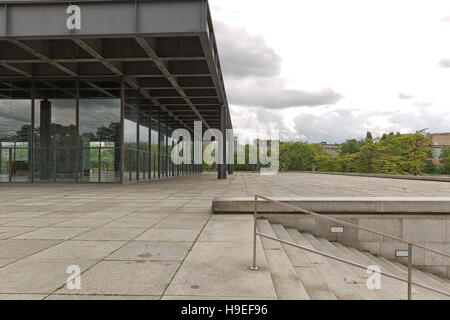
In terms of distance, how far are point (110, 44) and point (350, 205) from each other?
45.5 feet

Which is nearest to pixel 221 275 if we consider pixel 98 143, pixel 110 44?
pixel 110 44

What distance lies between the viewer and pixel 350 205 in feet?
26.9

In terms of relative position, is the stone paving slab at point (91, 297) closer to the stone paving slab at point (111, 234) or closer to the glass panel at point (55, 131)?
the stone paving slab at point (111, 234)

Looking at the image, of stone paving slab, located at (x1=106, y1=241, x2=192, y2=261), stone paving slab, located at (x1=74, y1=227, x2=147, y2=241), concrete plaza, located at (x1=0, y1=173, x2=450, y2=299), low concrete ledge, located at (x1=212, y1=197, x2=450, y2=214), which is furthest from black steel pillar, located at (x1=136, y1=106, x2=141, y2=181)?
stone paving slab, located at (x1=106, y1=241, x2=192, y2=261)

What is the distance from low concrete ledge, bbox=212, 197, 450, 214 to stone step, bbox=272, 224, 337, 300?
2.35m

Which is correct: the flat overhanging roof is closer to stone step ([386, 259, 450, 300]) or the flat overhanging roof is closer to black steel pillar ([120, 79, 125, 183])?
black steel pillar ([120, 79, 125, 183])

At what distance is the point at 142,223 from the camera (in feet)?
23.2

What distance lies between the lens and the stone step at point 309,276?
384cm

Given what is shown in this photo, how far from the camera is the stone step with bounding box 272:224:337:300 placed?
3.84 meters

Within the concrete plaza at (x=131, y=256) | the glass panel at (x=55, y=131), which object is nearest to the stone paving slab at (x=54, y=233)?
the concrete plaza at (x=131, y=256)

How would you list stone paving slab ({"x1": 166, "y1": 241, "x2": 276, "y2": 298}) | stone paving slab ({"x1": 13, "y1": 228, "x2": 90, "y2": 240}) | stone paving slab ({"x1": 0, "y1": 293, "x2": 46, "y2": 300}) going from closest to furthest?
stone paving slab ({"x1": 0, "y1": 293, "x2": 46, "y2": 300}) < stone paving slab ({"x1": 166, "y1": 241, "x2": 276, "y2": 298}) < stone paving slab ({"x1": 13, "y1": 228, "x2": 90, "y2": 240})

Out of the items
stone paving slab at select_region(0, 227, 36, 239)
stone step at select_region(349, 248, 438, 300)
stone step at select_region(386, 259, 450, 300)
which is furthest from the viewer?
stone step at select_region(386, 259, 450, 300)

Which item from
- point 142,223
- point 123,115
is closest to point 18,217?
point 142,223

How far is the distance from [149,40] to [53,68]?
27.6ft
